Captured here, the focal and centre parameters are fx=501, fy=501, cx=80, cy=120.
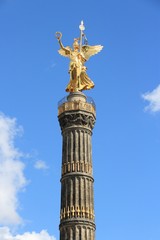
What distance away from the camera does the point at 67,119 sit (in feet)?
192

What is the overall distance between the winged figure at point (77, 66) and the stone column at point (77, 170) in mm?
1424

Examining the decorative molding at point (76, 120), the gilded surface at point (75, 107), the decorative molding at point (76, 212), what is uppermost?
the gilded surface at point (75, 107)

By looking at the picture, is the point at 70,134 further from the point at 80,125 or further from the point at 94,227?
the point at 94,227

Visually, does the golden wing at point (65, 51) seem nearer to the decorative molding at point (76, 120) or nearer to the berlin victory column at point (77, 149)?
the berlin victory column at point (77, 149)

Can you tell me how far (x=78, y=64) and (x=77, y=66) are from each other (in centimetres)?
37

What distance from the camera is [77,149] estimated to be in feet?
185

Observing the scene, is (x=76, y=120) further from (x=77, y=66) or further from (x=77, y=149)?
(x=77, y=66)

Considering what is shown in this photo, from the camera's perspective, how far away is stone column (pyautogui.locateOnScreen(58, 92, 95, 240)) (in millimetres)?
52219

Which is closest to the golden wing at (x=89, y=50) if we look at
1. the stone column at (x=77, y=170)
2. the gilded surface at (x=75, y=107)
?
the stone column at (x=77, y=170)

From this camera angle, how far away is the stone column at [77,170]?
171ft

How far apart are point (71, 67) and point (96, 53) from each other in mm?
4398

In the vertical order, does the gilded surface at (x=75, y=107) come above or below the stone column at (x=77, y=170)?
above

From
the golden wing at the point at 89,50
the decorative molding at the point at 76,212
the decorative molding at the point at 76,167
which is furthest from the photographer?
the golden wing at the point at 89,50

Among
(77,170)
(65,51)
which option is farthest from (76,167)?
(65,51)
